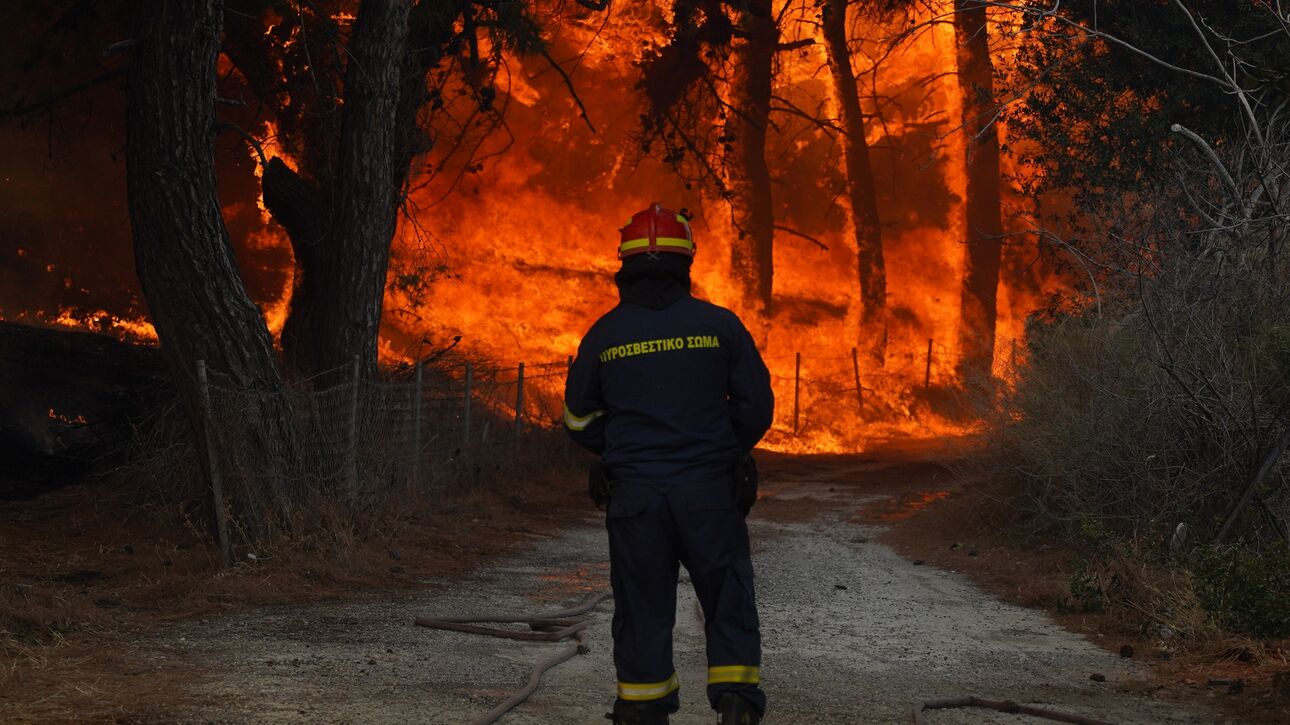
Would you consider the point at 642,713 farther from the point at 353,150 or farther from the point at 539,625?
the point at 353,150

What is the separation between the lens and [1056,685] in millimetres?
7387

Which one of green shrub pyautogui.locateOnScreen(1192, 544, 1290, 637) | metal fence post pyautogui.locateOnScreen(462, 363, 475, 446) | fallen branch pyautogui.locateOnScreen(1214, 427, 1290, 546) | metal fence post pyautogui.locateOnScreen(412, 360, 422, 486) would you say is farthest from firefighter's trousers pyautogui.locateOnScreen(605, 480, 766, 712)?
metal fence post pyautogui.locateOnScreen(462, 363, 475, 446)

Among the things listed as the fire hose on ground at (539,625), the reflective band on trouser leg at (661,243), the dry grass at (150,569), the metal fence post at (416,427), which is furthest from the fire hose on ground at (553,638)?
the metal fence post at (416,427)

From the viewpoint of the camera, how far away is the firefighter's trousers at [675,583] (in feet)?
17.4

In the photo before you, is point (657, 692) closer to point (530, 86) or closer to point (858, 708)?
point (858, 708)

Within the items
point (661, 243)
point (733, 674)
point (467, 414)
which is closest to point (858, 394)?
point (467, 414)

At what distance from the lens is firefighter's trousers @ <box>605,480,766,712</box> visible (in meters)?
5.30

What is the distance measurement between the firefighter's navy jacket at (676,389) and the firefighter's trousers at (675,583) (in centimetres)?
10

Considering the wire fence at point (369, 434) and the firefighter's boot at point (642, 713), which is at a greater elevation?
the wire fence at point (369, 434)

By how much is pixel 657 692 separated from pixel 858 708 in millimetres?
1750

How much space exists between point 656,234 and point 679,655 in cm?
321

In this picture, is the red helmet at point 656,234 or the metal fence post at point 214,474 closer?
the red helmet at point 656,234

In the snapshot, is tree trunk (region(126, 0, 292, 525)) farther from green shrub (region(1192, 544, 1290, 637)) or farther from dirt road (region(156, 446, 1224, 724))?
green shrub (region(1192, 544, 1290, 637))

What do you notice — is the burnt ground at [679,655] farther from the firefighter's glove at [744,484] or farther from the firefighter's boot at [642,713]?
the firefighter's glove at [744,484]
